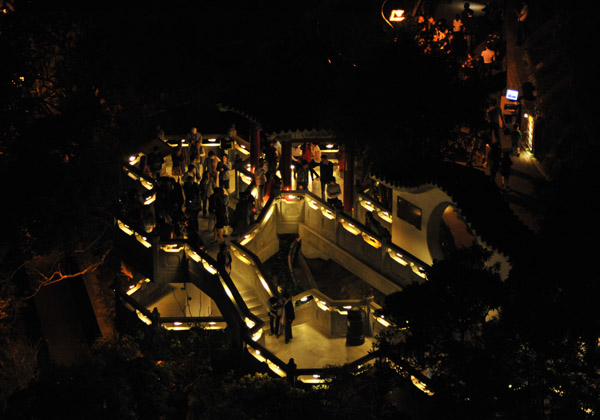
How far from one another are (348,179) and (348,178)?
0.05m

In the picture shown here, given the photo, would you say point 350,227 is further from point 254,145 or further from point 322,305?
point 254,145

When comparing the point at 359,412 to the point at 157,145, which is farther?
the point at 157,145

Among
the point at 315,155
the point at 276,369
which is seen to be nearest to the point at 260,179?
the point at 315,155

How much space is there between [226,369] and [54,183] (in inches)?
430

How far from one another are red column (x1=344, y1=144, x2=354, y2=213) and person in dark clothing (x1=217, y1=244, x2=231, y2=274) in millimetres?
5279

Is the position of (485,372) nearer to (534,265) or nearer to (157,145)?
(534,265)

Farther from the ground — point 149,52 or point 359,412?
point 149,52

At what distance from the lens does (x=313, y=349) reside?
103 ft

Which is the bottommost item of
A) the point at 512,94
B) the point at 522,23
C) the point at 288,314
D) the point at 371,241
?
the point at 288,314

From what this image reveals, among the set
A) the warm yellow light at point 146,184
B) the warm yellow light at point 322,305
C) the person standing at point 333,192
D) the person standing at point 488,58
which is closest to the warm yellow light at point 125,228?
the warm yellow light at point 146,184

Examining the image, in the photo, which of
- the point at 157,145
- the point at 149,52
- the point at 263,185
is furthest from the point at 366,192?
the point at 149,52

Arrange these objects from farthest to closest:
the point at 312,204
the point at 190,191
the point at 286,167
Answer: the point at 286,167 → the point at 312,204 → the point at 190,191

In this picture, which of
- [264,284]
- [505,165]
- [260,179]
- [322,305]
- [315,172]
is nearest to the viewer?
[322,305]

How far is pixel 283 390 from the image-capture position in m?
29.1
